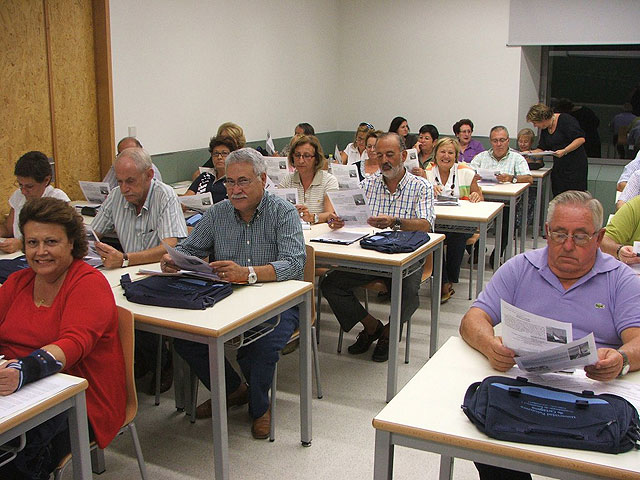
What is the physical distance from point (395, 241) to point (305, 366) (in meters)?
0.96

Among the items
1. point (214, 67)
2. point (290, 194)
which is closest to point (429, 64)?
point (214, 67)

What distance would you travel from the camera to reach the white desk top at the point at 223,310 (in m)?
2.45

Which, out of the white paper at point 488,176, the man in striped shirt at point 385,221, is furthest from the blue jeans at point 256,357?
the white paper at point 488,176

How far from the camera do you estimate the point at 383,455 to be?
174cm

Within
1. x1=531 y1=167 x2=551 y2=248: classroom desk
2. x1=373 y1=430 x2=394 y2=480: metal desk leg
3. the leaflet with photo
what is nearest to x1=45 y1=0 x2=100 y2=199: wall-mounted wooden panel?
the leaflet with photo

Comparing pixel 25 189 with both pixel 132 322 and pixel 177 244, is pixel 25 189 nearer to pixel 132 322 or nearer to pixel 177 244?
pixel 177 244

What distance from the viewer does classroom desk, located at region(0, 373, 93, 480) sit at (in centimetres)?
177

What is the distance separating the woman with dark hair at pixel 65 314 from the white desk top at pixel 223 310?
0.25 m

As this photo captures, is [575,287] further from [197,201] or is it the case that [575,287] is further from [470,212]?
[197,201]

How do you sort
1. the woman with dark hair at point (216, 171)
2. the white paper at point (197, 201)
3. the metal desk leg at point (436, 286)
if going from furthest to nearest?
the woman with dark hair at point (216, 171), the white paper at point (197, 201), the metal desk leg at point (436, 286)

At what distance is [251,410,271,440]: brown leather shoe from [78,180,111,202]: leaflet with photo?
227cm

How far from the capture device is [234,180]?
315cm

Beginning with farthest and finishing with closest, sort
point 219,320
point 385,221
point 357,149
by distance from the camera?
1. point 357,149
2. point 385,221
3. point 219,320

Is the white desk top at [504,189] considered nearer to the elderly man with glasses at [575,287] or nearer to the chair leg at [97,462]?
the elderly man with glasses at [575,287]
